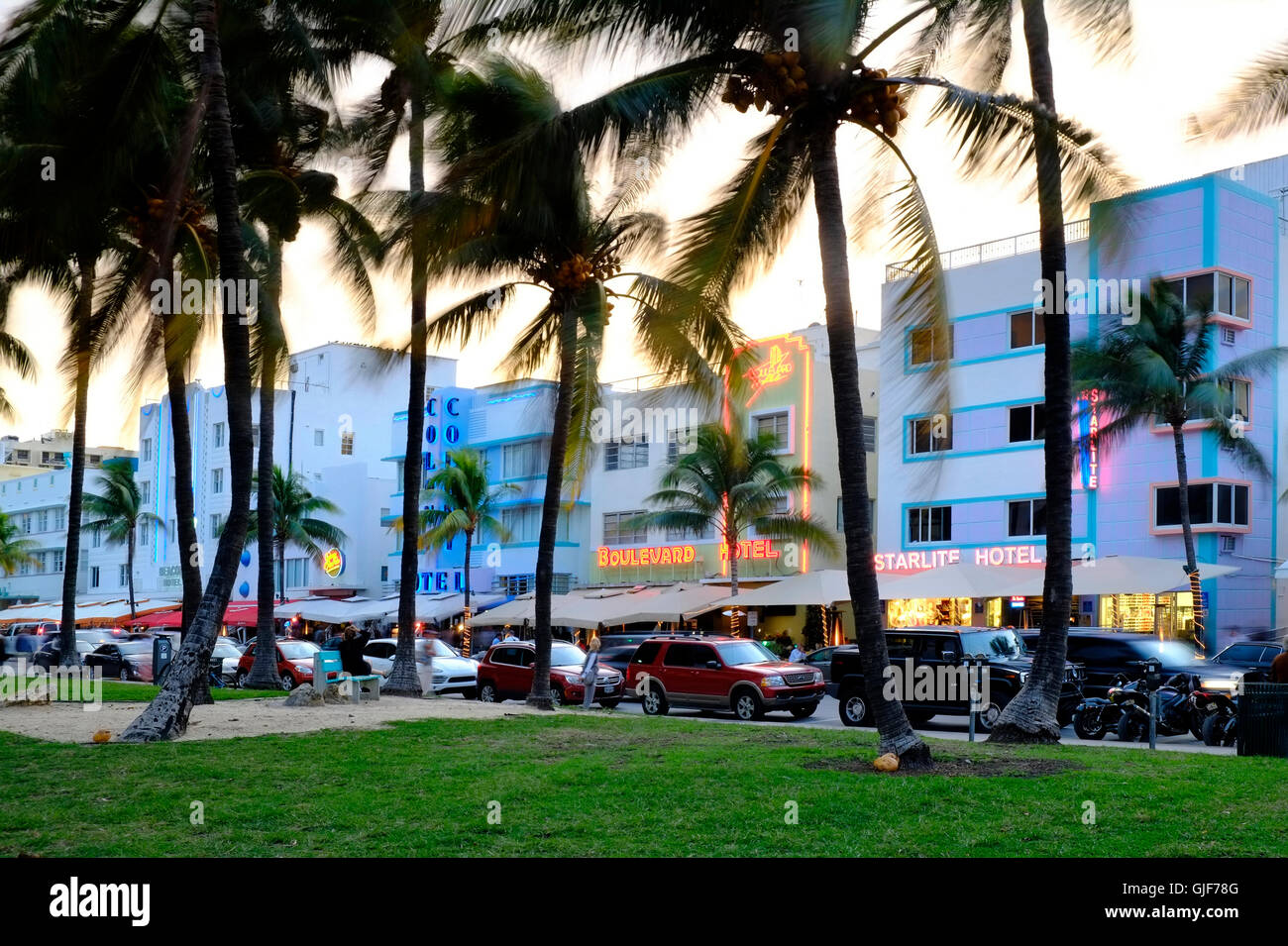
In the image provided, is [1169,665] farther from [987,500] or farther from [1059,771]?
[987,500]

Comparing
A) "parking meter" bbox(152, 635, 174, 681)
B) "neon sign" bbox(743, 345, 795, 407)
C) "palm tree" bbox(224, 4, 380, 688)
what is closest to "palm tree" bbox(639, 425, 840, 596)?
"neon sign" bbox(743, 345, 795, 407)

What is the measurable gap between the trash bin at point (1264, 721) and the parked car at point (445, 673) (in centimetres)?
1960

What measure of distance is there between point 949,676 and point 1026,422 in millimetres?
20014

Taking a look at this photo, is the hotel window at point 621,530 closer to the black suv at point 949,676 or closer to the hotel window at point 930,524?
the hotel window at point 930,524

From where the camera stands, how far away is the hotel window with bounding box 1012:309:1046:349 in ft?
132

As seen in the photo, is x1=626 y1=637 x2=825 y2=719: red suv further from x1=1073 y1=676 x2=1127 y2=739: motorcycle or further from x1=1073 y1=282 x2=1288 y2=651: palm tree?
x1=1073 y1=282 x2=1288 y2=651: palm tree

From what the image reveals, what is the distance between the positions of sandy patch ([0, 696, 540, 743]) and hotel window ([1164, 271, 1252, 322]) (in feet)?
76.8

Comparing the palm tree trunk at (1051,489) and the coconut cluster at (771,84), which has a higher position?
the coconut cluster at (771,84)

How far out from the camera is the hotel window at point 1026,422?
40438mm

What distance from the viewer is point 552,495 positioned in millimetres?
24641

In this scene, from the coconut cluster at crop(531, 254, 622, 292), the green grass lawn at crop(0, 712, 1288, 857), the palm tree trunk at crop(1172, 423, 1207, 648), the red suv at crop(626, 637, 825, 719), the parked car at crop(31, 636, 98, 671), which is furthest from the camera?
the palm tree trunk at crop(1172, 423, 1207, 648)

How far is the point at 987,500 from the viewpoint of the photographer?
41750mm

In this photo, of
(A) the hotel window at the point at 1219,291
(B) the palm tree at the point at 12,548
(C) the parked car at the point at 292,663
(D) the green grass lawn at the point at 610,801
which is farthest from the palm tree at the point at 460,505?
(B) the palm tree at the point at 12,548

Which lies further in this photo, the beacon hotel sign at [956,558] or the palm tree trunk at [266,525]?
the beacon hotel sign at [956,558]
